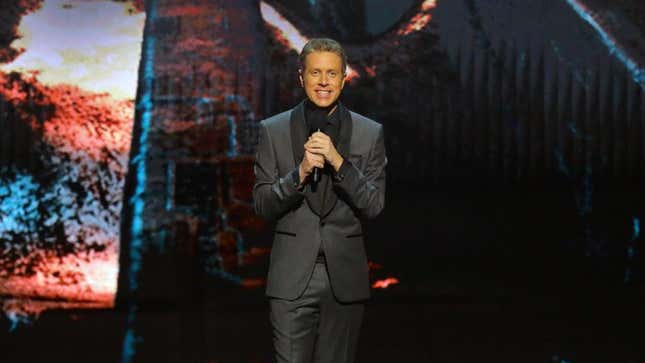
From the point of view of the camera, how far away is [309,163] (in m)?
1.44

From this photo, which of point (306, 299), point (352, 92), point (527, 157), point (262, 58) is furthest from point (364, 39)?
point (306, 299)

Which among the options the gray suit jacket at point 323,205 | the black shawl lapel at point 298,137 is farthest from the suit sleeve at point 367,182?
the black shawl lapel at point 298,137

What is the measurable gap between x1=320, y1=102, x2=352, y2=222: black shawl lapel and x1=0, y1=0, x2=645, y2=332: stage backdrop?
5.27 ft

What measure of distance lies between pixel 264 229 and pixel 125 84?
0.82 m

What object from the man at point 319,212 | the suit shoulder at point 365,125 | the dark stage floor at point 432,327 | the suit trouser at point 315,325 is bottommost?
the dark stage floor at point 432,327

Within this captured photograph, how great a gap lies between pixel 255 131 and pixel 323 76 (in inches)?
65.4

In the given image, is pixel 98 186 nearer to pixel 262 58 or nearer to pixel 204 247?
pixel 204 247

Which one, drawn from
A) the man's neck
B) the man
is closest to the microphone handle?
the man

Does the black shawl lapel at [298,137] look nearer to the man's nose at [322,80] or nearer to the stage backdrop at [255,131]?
the man's nose at [322,80]

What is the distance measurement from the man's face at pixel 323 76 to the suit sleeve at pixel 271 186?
0.14 meters

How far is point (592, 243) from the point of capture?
3.21 metres

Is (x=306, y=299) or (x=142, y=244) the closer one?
(x=306, y=299)

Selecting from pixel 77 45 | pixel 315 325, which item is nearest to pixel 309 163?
pixel 315 325

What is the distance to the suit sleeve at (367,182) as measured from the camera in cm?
148
